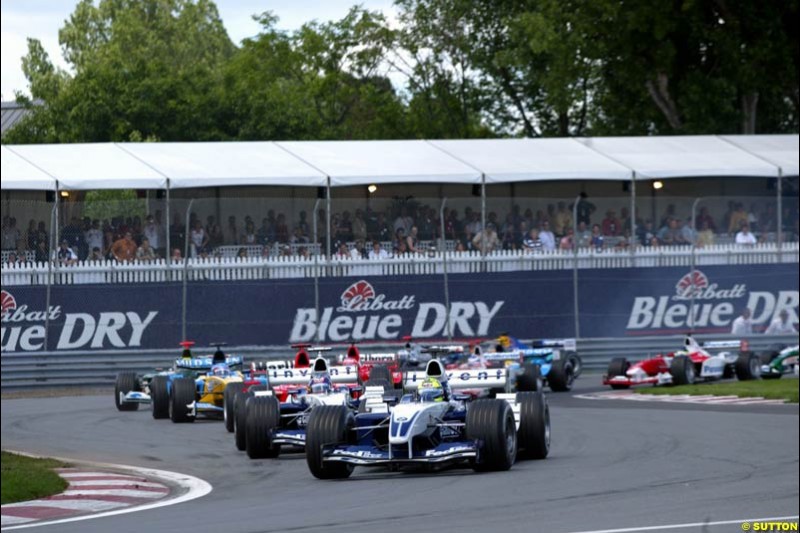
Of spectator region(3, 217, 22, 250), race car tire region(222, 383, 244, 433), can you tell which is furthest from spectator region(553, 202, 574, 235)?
race car tire region(222, 383, 244, 433)

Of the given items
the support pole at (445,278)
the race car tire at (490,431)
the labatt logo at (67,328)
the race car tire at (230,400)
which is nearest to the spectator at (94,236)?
the labatt logo at (67,328)

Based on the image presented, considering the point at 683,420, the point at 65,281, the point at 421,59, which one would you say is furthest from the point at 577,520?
the point at 421,59

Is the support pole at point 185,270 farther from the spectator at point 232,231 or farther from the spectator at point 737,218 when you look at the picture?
the spectator at point 737,218

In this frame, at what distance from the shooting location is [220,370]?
2120 centimetres

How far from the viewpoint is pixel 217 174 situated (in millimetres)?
28641

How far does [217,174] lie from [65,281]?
13.0 feet

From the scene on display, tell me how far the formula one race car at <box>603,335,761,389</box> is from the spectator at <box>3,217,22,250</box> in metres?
10.3

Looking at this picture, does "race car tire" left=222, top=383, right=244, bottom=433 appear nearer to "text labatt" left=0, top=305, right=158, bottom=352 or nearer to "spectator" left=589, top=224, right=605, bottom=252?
"text labatt" left=0, top=305, right=158, bottom=352

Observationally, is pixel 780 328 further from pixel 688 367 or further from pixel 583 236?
pixel 688 367

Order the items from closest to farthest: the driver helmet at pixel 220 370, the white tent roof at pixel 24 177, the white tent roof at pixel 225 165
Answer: the driver helmet at pixel 220 370
the white tent roof at pixel 24 177
the white tent roof at pixel 225 165

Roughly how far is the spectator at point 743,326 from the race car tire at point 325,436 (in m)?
16.5

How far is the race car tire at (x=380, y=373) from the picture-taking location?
1970 cm

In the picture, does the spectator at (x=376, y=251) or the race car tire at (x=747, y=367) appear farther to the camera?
the spectator at (x=376, y=251)

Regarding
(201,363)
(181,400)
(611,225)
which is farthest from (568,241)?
(181,400)
